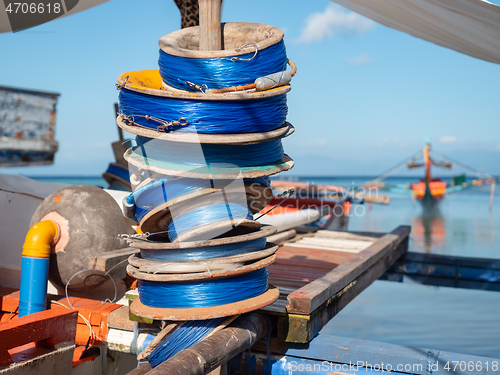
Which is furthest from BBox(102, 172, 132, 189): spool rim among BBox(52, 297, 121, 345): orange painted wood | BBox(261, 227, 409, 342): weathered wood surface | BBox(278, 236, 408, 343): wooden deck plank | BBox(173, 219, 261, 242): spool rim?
BBox(173, 219, 261, 242): spool rim

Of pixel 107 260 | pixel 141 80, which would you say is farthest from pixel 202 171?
pixel 107 260

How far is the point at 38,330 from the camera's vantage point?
271 centimetres

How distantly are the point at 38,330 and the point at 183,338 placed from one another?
2.88ft

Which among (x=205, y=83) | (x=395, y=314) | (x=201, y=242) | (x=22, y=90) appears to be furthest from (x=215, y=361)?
(x=395, y=314)

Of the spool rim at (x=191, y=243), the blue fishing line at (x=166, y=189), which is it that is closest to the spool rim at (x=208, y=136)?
the blue fishing line at (x=166, y=189)

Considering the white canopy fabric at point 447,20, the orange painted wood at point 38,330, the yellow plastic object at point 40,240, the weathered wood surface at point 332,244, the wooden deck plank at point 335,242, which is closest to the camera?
the orange painted wood at point 38,330

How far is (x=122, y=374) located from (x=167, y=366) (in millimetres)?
2030

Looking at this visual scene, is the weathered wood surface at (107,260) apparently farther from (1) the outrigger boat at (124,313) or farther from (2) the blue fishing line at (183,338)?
(2) the blue fishing line at (183,338)

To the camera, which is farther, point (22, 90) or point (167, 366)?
point (22, 90)

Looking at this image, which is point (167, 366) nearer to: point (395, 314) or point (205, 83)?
point (205, 83)

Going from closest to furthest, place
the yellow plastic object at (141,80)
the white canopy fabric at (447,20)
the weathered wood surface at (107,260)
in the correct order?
the yellow plastic object at (141,80), the weathered wood surface at (107,260), the white canopy fabric at (447,20)

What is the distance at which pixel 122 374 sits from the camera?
12.6 ft

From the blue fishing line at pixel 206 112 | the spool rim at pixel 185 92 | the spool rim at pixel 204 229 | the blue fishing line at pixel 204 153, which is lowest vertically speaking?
the spool rim at pixel 204 229

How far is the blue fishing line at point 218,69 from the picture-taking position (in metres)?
2.63
